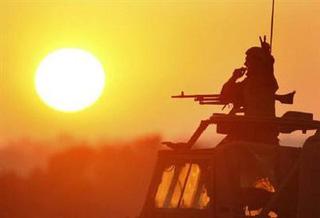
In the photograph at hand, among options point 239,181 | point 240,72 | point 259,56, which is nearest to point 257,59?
point 259,56

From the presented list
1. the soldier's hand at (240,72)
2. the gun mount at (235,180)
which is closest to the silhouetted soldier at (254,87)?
the soldier's hand at (240,72)

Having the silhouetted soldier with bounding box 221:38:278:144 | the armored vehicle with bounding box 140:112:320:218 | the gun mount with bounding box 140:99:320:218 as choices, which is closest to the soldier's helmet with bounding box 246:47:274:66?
the silhouetted soldier with bounding box 221:38:278:144

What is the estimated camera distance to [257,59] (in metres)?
15.2

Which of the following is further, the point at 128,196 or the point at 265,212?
the point at 128,196

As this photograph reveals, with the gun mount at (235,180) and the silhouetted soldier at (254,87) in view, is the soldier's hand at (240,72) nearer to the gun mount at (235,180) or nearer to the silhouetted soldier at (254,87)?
the silhouetted soldier at (254,87)

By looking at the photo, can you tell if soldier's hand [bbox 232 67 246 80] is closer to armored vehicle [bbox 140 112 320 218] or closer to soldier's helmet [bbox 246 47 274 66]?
soldier's helmet [bbox 246 47 274 66]

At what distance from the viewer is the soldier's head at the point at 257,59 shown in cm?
1518

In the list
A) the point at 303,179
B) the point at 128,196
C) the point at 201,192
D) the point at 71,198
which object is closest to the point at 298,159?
the point at 303,179

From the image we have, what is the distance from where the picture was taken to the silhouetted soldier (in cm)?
1462

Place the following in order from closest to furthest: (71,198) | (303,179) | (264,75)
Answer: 1. (303,179)
2. (264,75)
3. (71,198)

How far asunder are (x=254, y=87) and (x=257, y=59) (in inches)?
21.6

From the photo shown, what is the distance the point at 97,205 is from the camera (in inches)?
2128

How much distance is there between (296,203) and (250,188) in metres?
0.50

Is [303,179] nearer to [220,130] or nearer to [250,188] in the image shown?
[250,188]
